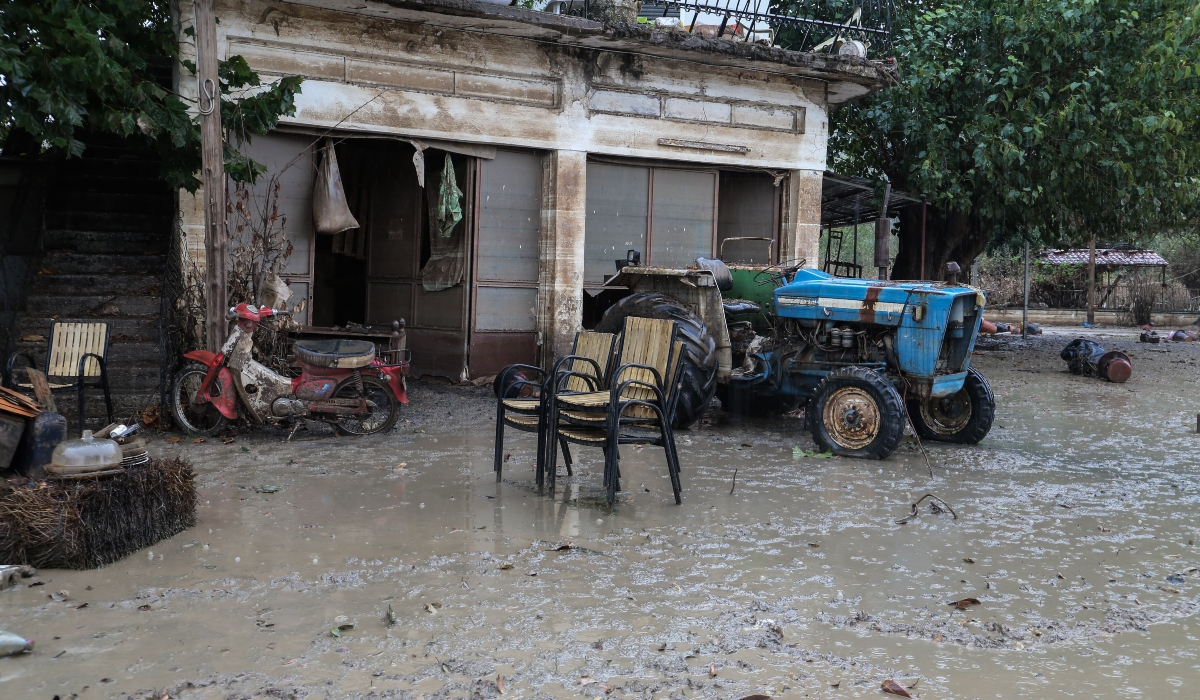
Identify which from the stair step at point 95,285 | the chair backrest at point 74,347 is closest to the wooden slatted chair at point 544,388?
the chair backrest at point 74,347

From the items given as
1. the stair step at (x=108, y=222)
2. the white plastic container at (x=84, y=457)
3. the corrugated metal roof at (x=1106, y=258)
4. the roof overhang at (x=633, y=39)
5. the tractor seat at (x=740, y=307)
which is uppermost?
the roof overhang at (x=633, y=39)

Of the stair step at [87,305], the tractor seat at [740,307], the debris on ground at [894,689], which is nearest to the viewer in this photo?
the debris on ground at [894,689]

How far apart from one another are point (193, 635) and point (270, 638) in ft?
0.94

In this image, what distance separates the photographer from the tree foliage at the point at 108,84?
686cm

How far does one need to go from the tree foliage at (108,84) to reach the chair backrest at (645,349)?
3820 millimetres

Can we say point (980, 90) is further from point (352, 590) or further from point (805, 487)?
point (352, 590)

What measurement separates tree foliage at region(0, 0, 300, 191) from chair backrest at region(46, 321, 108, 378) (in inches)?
51.8

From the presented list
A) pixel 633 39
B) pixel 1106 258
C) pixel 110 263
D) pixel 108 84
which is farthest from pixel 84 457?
pixel 1106 258

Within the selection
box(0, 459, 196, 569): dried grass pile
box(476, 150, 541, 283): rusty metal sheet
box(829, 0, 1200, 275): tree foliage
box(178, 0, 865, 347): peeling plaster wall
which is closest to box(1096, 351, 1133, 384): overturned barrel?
box(829, 0, 1200, 275): tree foliage

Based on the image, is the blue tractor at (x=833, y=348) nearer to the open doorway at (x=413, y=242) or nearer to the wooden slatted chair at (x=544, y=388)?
the wooden slatted chair at (x=544, y=388)

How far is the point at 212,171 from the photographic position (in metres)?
7.69

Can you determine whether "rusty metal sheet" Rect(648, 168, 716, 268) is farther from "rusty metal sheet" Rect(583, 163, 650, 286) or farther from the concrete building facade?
"rusty metal sheet" Rect(583, 163, 650, 286)

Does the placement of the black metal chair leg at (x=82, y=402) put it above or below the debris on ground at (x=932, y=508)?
above

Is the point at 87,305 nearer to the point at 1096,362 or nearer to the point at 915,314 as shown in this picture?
the point at 915,314
